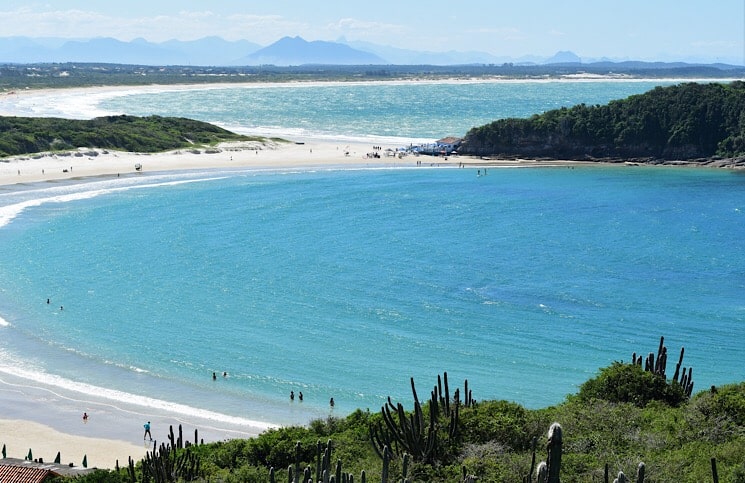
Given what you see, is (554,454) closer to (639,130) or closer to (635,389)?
(635,389)

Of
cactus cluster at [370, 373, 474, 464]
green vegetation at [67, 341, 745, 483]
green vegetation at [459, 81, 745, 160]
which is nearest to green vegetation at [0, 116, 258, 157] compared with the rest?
green vegetation at [459, 81, 745, 160]

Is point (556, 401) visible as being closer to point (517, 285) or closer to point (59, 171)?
point (517, 285)

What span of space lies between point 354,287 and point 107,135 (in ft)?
221

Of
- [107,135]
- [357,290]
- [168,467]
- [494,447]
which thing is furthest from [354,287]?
[107,135]

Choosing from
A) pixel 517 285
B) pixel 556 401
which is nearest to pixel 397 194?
pixel 517 285

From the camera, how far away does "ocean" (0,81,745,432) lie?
3847 cm

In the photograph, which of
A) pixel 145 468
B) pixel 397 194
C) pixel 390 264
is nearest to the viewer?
pixel 145 468

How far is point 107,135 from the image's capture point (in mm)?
109938

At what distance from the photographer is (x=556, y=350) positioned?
1624 inches

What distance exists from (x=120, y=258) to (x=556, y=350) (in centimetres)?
3010

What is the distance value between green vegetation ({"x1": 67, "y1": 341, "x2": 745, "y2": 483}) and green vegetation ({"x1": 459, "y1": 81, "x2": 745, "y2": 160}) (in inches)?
3307

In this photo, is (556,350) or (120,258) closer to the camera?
(556,350)

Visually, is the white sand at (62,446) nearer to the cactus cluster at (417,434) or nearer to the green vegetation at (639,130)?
the cactus cluster at (417,434)

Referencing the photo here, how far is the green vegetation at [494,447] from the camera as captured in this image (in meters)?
20.0
